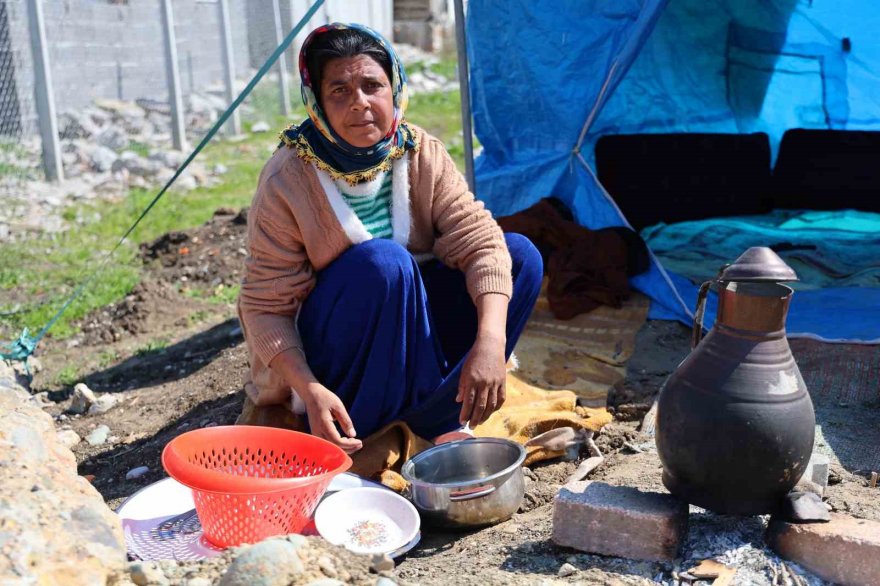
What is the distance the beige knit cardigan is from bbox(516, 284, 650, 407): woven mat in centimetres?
94

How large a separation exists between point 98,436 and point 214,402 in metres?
0.44

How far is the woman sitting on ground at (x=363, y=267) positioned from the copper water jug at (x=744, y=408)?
60 centimetres

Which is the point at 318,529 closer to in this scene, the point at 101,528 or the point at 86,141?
the point at 101,528

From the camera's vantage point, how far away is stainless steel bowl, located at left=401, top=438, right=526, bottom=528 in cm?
240

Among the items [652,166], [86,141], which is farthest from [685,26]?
[86,141]

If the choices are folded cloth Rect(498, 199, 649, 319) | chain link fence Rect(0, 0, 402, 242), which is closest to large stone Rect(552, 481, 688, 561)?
folded cloth Rect(498, 199, 649, 319)

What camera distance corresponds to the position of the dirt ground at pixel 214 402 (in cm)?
219

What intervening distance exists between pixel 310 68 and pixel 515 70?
2405 millimetres

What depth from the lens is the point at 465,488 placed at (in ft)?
7.85

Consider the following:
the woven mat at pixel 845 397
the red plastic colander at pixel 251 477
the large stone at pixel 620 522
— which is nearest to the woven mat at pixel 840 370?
the woven mat at pixel 845 397

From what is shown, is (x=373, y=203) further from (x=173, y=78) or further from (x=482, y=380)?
(x=173, y=78)

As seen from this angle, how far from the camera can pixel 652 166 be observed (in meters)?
5.38

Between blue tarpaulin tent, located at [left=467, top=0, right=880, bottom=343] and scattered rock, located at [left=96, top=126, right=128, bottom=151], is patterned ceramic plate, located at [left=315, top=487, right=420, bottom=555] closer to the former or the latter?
blue tarpaulin tent, located at [left=467, top=0, right=880, bottom=343]

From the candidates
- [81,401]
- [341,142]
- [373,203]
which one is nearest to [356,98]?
[341,142]
